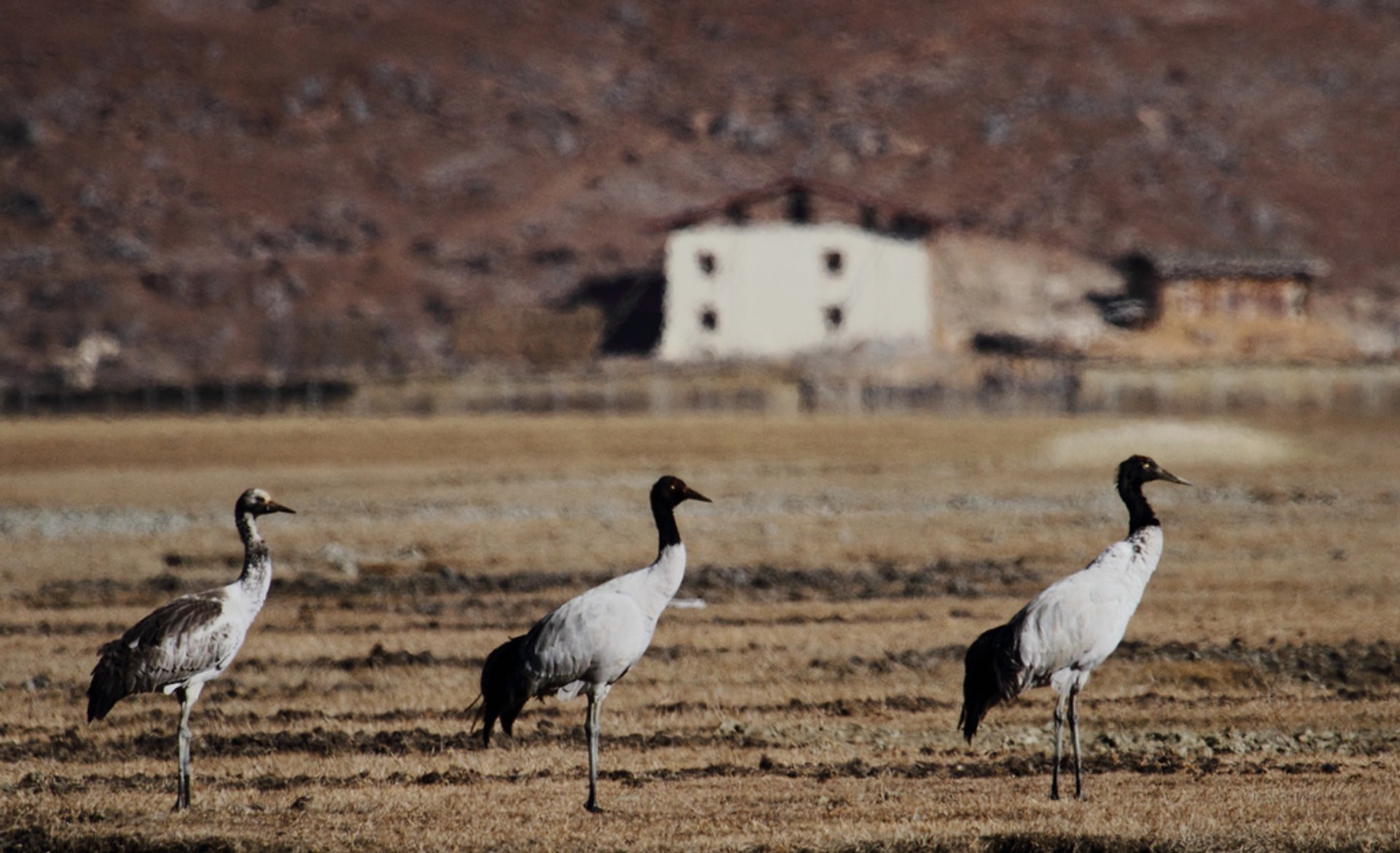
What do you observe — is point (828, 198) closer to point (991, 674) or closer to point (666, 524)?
point (666, 524)

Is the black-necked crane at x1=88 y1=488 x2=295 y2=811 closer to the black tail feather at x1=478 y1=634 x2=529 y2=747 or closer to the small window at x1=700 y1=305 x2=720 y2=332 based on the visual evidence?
the black tail feather at x1=478 y1=634 x2=529 y2=747

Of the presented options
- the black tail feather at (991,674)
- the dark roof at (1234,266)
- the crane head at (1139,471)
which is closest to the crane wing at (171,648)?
the black tail feather at (991,674)

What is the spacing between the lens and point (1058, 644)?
1266 cm

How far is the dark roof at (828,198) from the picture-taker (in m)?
88.8

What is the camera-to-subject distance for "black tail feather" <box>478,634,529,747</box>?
A: 13.0 meters

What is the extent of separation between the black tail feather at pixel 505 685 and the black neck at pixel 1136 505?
4576 millimetres

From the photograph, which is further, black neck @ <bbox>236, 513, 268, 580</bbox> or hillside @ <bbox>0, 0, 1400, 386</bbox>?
hillside @ <bbox>0, 0, 1400, 386</bbox>

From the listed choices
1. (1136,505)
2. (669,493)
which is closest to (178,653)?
(669,493)

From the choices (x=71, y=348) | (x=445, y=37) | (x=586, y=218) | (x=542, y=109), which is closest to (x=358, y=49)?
(x=445, y=37)

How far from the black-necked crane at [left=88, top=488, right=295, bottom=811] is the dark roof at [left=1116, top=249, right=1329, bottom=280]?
86483mm

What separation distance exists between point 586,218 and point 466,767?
12430 centimetres

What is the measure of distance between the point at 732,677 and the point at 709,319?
72153 mm

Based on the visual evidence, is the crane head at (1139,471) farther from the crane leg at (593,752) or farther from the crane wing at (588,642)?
the crane leg at (593,752)

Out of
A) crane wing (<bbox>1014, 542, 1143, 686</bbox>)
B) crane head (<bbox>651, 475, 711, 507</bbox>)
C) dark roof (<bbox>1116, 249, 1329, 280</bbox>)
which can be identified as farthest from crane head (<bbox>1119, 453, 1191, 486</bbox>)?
dark roof (<bbox>1116, 249, 1329, 280</bbox>)
